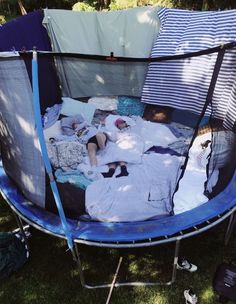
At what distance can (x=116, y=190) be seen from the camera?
7.43 feet

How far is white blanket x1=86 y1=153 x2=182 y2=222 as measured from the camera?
2074 millimetres

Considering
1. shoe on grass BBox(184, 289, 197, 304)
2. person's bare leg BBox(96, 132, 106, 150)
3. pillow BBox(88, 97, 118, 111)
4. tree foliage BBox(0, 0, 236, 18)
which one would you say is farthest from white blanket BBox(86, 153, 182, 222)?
tree foliage BBox(0, 0, 236, 18)

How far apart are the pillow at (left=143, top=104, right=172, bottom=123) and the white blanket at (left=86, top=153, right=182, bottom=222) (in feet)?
1.23

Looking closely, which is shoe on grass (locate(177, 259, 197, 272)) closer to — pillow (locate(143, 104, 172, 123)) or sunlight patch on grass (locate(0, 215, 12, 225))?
pillow (locate(143, 104, 172, 123))

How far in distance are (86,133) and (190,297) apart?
1.57 meters

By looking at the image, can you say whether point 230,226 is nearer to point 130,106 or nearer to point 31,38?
point 130,106

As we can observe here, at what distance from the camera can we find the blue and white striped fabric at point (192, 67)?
2170mm

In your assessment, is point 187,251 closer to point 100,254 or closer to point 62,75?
point 100,254

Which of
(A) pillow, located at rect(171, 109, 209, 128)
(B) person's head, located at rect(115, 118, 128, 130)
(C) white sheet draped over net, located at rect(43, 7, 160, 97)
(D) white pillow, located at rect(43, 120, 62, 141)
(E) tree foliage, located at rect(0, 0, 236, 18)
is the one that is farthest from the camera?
(E) tree foliage, located at rect(0, 0, 236, 18)

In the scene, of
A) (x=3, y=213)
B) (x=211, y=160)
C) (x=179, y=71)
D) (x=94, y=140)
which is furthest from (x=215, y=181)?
(x=3, y=213)

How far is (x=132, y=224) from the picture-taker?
2.00 meters

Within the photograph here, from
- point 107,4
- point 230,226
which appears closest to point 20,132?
point 230,226

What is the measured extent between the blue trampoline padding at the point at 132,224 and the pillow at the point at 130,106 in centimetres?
110

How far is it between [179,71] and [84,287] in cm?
164
